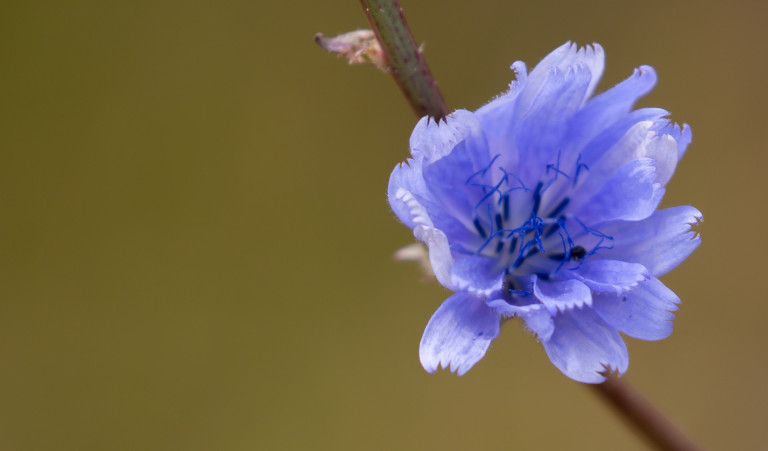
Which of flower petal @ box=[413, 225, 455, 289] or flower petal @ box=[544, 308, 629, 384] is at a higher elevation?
flower petal @ box=[413, 225, 455, 289]

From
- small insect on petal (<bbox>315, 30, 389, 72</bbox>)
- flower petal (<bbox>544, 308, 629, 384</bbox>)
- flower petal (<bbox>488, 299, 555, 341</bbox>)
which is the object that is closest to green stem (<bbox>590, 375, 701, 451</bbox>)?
flower petal (<bbox>544, 308, 629, 384</bbox>)

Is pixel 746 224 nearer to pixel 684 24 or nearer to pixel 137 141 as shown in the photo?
pixel 684 24

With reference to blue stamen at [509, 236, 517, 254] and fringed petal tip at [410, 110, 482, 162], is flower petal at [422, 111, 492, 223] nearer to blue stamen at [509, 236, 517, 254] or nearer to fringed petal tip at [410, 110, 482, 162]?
fringed petal tip at [410, 110, 482, 162]

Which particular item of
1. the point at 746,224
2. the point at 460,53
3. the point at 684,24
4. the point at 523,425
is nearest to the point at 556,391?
the point at 523,425

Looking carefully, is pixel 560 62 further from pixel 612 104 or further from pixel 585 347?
pixel 585 347

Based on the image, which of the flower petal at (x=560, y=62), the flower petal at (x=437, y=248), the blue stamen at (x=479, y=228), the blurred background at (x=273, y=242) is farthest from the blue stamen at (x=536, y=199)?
the blurred background at (x=273, y=242)

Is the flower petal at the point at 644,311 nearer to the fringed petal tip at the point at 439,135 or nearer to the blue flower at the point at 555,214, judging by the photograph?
the blue flower at the point at 555,214

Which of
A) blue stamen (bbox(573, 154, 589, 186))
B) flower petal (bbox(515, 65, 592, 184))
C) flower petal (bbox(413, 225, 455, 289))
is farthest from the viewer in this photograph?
blue stamen (bbox(573, 154, 589, 186))

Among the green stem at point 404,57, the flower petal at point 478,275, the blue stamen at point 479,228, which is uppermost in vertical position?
the green stem at point 404,57
